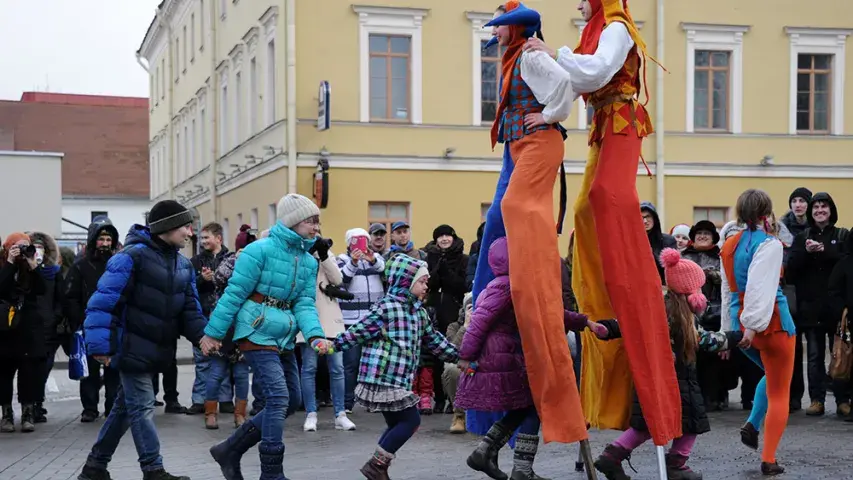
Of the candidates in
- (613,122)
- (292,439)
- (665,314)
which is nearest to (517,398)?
(665,314)

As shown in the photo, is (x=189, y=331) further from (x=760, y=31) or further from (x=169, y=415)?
(x=760, y=31)

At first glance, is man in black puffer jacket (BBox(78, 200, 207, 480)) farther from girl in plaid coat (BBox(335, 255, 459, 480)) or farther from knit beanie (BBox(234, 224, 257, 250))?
knit beanie (BBox(234, 224, 257, 250))

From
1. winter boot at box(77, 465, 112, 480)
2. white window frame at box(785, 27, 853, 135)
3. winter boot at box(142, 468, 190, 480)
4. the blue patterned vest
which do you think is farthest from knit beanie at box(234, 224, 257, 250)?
white window frame at box(785, 27, 853, 135)

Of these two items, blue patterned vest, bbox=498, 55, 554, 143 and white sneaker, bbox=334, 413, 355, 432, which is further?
white sneaker, bbox=334, 413, 355, 432

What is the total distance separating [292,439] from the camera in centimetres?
1144

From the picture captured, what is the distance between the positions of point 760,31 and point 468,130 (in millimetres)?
Result: 7361

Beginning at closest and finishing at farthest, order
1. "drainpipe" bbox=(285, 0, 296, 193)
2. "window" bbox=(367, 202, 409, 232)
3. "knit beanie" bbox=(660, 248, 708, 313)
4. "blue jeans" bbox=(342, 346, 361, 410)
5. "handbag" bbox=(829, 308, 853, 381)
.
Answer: "knit beanie" bbox=(660, 248, 708, 313) < "handbag" bbox=(829, 308, 853, 381) < "blue jeans" bbox=(342, 346, 361, 410) < "drainpipe" bbox=(285, 0, 296, 193) < "window" bbox=(367, 202, 409, 232)

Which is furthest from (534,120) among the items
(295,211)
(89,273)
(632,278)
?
(89,273)

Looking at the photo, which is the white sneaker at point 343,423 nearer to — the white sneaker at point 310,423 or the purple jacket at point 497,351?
the white sneaker at point 310,423

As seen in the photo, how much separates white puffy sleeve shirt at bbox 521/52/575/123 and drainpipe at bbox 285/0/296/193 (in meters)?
18.5

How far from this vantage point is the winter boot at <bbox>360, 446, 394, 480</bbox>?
8.32 meters

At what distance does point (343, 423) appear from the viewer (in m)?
12.2

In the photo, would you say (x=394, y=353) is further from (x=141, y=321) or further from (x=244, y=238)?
(x=244, y=238)

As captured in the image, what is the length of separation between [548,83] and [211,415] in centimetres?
647
